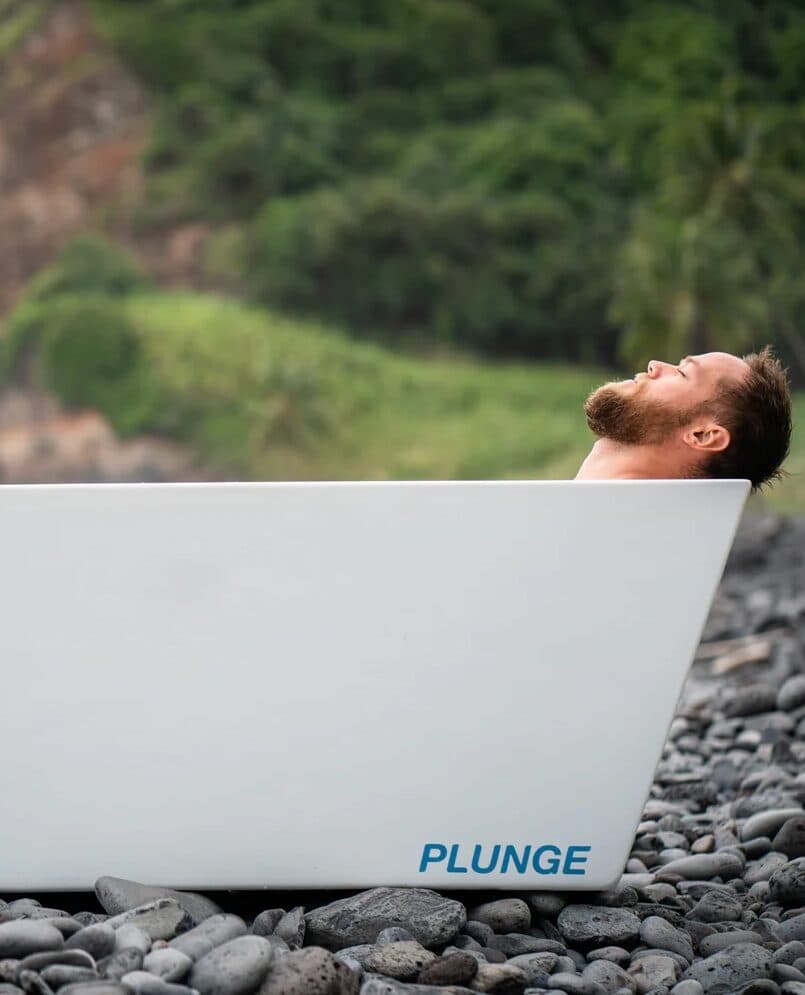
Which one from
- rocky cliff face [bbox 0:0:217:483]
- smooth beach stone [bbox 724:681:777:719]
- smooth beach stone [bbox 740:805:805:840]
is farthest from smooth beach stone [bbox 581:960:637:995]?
rocky cliff face [bbox 0:0:217:483]

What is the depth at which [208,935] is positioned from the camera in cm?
144

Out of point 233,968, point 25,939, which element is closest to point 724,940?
point 233,968

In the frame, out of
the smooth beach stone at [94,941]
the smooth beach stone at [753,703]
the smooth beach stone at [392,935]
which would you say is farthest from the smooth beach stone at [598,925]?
the smooth beach stone at [753,703]

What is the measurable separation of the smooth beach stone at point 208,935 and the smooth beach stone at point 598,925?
0.42 m

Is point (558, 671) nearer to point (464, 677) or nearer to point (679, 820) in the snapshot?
point (464, 677)

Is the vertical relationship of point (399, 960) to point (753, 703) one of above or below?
above

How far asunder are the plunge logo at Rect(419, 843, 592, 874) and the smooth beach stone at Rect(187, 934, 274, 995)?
1.04 ft

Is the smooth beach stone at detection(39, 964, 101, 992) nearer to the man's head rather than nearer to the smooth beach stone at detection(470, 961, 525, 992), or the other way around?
the smooth beach stone at detection(470, 961, 525, 992)

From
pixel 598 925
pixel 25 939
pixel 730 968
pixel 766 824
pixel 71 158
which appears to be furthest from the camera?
pixel 71 158

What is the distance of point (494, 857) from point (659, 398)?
2.12ft

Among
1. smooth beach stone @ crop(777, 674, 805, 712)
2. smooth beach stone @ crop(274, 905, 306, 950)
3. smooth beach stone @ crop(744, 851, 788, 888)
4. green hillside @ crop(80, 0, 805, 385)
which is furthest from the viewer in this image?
green hillside @ crop(80, 0, 805, 385)

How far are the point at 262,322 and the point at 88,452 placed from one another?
2.09 meters

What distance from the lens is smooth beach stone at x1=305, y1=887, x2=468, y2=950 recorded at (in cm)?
152

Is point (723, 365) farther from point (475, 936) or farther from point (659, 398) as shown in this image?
point (475, 936)
